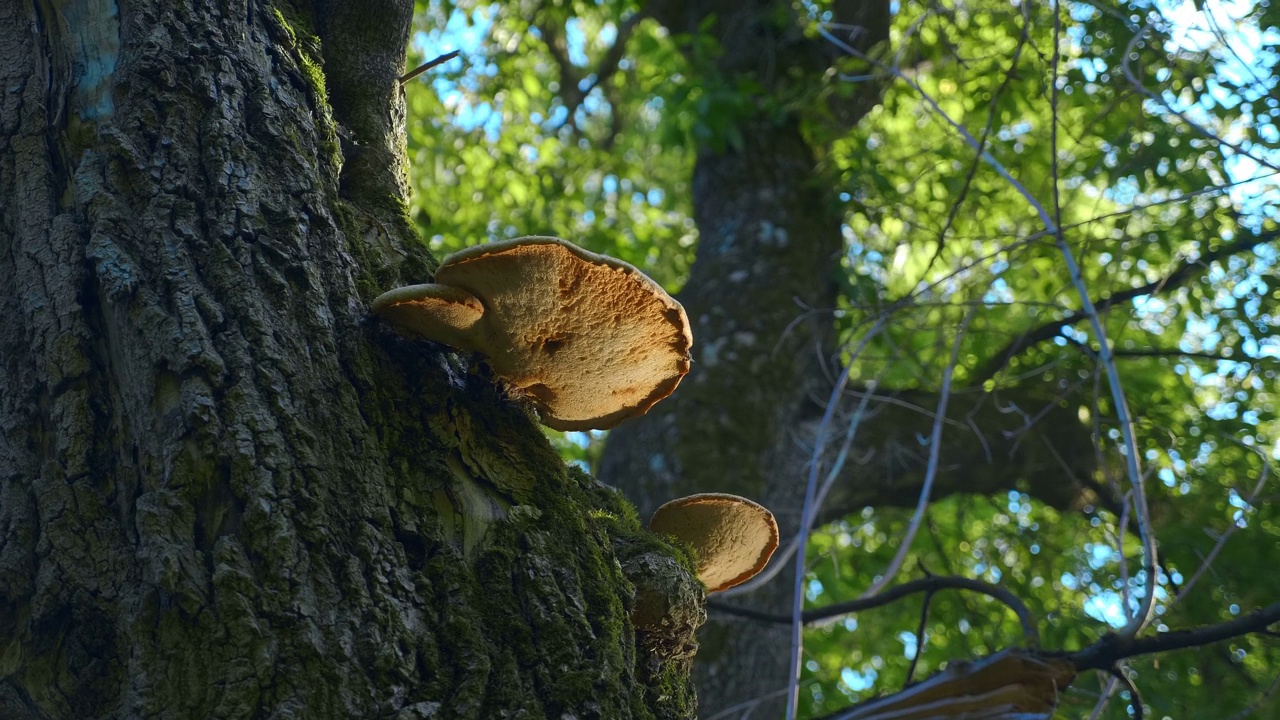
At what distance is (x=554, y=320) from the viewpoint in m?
2.11

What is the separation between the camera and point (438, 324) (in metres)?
1.99

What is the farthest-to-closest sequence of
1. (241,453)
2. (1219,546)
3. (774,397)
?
(774,397) < (1219,546) < (241,453)

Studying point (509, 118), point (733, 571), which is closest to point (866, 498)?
point (733, 571)

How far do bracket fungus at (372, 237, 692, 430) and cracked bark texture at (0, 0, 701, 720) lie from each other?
94mm

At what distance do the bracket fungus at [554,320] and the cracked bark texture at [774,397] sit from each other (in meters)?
2.06

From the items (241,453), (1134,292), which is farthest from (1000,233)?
(241,453)

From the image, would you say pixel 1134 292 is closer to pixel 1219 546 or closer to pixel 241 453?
pixel 1219 546

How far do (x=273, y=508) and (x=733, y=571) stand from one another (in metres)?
1.35

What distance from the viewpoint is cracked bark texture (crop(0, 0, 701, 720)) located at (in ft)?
5.27

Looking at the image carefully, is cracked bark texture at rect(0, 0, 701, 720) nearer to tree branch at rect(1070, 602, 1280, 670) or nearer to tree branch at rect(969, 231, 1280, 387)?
tree branch at rect(1070, 602, 1280, 670)

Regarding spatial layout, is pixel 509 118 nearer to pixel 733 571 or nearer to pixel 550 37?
pixel 550 37

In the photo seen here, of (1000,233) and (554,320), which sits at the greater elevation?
(1000,233)

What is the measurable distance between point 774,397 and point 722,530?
2695 millimetres

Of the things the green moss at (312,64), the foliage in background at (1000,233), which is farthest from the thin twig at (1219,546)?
the green moss at (312,64)
